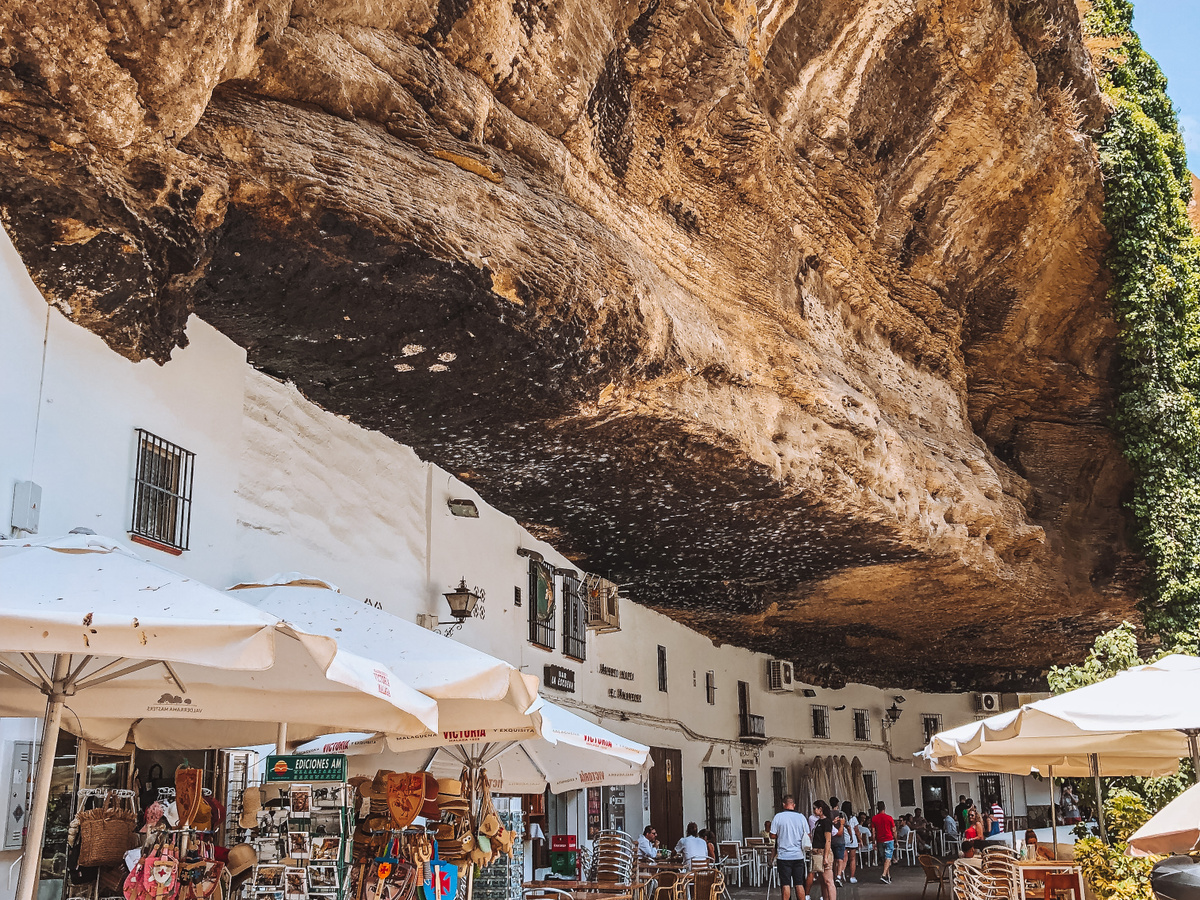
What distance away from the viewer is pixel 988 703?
90.1 ft

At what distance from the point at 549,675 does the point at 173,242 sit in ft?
25.0

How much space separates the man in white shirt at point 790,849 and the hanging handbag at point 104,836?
9588 mm

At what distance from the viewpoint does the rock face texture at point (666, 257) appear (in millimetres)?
6133

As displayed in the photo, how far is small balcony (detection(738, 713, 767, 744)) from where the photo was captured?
20391 mm

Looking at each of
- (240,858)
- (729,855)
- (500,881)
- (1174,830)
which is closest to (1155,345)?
(729,855)

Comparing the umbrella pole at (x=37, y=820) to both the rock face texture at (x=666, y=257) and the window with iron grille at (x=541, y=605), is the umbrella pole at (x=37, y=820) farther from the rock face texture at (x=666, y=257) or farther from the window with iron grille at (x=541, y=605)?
the window with iron grille at (x=541, y=605)

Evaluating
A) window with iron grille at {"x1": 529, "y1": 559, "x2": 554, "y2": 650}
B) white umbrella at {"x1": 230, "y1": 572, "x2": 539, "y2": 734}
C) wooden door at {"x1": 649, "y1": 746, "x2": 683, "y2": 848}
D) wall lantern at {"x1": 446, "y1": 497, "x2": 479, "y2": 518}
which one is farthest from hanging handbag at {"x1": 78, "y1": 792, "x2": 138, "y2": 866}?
wooden door at {"x1": 649, "y1": 746, "x2": 683, "y2": 848}

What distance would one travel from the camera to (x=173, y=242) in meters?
6.22

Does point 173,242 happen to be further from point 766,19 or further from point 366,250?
point 766,19

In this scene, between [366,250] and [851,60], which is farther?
[851,60]

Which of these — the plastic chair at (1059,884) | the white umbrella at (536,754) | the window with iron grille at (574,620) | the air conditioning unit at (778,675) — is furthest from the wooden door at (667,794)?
the plastic chair at (1059,884)

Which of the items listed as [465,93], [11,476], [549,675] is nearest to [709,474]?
[549,675]

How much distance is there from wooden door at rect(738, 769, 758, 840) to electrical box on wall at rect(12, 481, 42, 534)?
54.7 ft

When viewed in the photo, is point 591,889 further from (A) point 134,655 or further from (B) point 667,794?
(A) point 134,655
